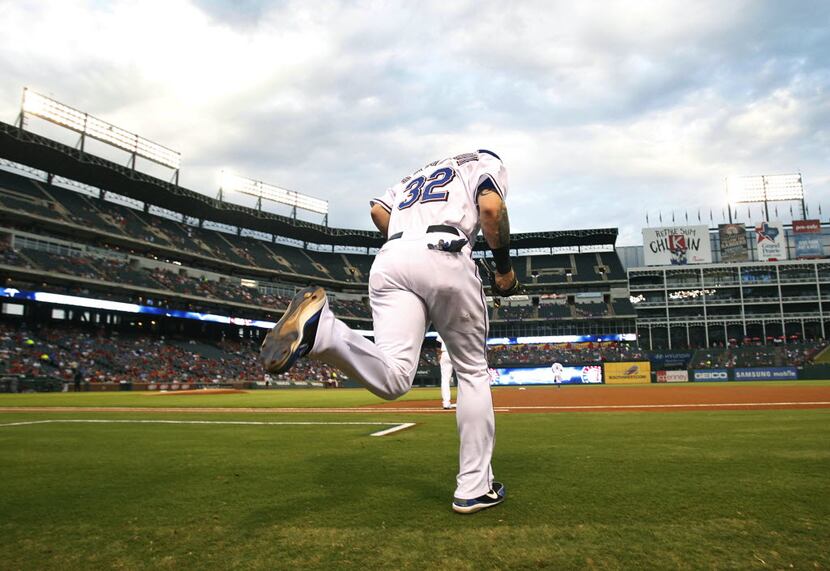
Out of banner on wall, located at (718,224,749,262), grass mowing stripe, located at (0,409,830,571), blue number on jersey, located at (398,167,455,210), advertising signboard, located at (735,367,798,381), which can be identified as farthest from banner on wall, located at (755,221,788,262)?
blue number on jersey, located at (398,167,455,210)

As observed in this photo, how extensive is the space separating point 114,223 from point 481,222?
49.2m

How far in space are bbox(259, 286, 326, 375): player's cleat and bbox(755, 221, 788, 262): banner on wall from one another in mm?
76177

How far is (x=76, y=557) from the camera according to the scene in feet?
6.84

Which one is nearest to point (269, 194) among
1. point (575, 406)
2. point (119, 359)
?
point (119, 359)

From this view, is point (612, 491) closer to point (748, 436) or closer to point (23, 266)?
point (748, 436)

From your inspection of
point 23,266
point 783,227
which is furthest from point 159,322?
point 783,227

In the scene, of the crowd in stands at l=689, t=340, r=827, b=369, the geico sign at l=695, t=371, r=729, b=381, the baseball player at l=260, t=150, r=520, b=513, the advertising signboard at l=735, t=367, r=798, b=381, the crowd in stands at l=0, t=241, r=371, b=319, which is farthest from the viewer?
the crowd in stands at l=689, t=340, r=827, b=369

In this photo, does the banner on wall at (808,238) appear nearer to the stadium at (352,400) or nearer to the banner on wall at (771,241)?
the stadium at (352,400)

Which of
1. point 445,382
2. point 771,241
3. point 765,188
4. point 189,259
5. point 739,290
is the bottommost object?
Answer: point 445,382

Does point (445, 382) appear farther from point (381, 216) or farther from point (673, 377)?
point (673, 377)

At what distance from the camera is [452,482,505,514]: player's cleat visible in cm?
268

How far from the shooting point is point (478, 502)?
2727mm

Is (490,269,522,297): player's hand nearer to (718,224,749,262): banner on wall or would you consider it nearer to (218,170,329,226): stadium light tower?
(218,170,329,226): stadium light tower

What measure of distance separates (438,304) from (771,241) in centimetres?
7673
